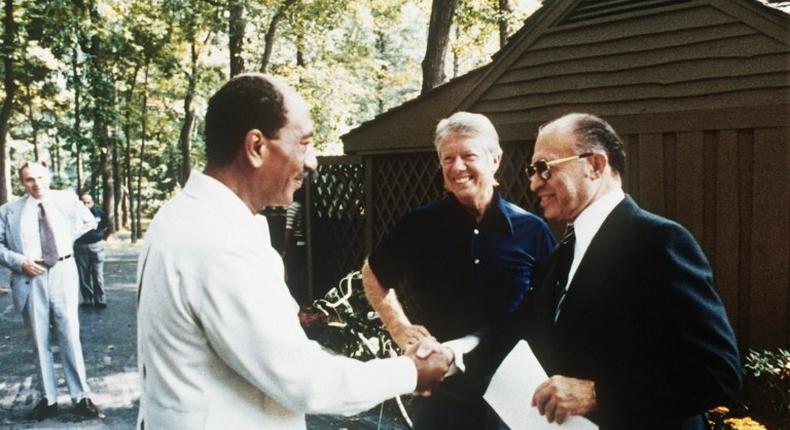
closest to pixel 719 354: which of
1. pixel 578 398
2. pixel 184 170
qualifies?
pixel 578 398

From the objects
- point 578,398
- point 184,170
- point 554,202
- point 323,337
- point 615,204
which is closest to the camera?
point 578,398

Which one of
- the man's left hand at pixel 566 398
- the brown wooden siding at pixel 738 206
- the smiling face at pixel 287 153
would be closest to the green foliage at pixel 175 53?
the brown wooden siding at pixel 738 206

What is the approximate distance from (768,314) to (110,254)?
21.7 m

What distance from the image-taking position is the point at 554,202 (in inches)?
94.0

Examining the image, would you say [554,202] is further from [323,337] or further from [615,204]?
[323,337]

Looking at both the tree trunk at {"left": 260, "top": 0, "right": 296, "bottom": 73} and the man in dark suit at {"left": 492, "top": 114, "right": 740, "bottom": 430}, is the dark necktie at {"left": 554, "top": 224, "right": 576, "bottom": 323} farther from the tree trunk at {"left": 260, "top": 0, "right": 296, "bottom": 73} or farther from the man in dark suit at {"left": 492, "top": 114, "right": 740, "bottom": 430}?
the tree trunk at {"left": 260, "top": 0, "right": 296, "bottom": 73}

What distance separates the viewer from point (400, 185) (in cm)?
926

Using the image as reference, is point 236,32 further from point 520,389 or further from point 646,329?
point 646,329

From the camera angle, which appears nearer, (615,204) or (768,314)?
(615,204)

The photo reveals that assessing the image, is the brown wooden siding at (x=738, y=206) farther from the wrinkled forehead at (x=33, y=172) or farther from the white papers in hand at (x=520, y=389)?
the wrinkled forehead at (x=33, y=172)

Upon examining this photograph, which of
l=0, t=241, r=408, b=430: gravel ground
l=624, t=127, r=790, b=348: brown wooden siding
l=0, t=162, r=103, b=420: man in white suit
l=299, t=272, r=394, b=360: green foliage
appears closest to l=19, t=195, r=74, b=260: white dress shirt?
l=0, t=162, r=103, b=420: man in white suit

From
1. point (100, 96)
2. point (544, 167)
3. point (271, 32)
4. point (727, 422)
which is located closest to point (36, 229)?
point (544, 167)

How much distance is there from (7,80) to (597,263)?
2089 centimetres

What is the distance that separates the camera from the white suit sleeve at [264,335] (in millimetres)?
1596
